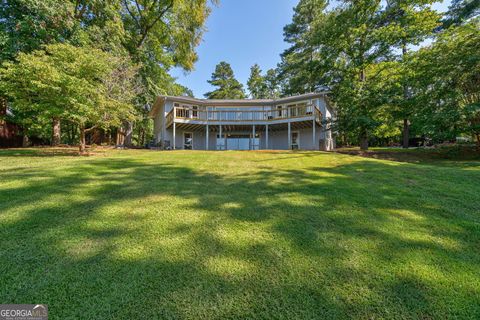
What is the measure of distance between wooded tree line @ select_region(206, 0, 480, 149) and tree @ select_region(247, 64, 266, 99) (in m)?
19.2

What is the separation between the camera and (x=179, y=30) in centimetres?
2023

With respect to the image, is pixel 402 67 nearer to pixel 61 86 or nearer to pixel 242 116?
pixel 242 116

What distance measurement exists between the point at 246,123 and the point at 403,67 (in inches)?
460

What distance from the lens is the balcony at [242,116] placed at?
16.7 m

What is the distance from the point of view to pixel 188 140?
790 inches

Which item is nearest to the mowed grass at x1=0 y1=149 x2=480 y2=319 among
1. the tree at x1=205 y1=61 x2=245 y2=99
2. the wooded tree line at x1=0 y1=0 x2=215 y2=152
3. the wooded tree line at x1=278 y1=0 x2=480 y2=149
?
the wooded tree line at x1=0 y1=0 x2=215 y2=152

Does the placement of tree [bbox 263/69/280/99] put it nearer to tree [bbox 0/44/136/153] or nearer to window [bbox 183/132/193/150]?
window [bbox 183/132/193/150]

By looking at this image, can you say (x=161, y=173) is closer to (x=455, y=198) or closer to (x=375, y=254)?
(x=375, y=254)

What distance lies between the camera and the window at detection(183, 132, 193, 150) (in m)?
19.8

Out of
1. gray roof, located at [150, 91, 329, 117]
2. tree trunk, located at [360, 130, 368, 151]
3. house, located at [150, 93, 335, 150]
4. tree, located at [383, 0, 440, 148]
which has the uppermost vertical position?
tree, located at [383, 0, 440, 148]

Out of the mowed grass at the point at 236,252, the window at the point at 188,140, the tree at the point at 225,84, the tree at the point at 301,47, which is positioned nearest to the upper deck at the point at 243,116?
the window at the point at 188,140

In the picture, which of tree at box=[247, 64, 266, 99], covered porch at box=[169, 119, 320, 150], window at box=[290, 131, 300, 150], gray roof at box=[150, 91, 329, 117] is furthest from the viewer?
tree at box=[247, 64, 266, 99]

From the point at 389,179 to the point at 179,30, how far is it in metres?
22.0

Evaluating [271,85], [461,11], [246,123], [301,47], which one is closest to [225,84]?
[271,85]
